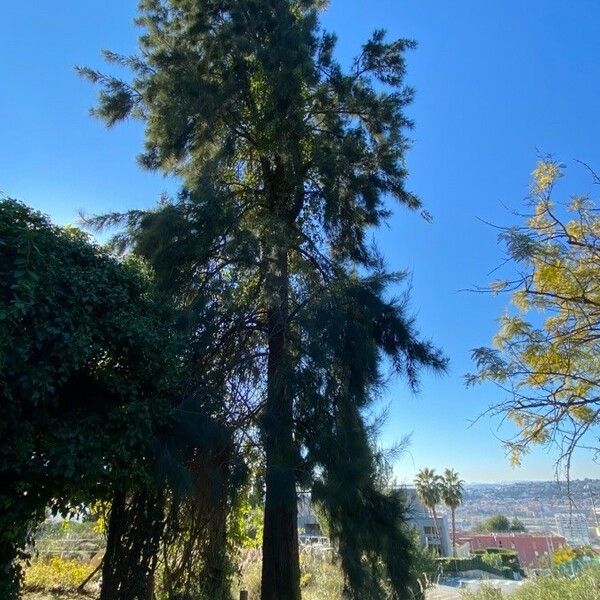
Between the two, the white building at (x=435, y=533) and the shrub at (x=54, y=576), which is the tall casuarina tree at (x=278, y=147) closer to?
the shrub at (x=54, y=576)

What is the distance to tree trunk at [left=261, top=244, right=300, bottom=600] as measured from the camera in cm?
498

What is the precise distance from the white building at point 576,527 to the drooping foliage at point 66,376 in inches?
180

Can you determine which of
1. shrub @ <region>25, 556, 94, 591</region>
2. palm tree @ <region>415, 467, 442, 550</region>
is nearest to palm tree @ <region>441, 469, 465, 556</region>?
palm tree @ <region>415, 467, 442, 550</region>

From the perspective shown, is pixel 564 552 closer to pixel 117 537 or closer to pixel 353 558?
pixel 353 558

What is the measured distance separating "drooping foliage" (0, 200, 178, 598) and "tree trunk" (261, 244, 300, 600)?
1221 mm

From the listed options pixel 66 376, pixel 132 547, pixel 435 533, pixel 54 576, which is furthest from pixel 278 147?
pixel 435 533

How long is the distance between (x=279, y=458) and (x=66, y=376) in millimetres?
2232

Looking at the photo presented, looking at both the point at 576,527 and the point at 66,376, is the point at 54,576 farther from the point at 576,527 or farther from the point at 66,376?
the point at 576,527

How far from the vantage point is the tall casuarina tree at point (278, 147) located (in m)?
6.47

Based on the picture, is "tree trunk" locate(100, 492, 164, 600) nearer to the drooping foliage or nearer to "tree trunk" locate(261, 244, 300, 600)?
the drooping foliage

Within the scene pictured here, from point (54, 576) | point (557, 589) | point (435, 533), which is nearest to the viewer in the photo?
point (557, 589)

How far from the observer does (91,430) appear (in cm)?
469

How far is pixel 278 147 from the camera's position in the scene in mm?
7430

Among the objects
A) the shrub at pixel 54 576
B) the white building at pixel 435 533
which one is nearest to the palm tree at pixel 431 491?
the white building at pixel 435 533
